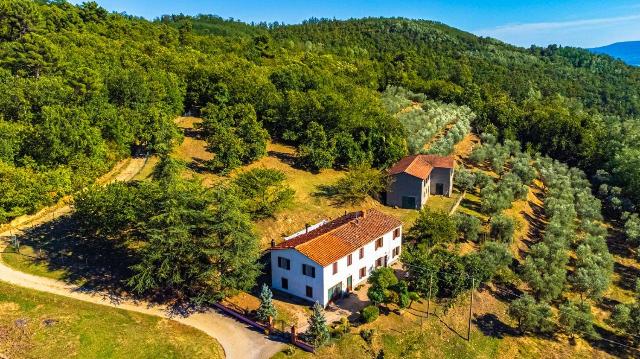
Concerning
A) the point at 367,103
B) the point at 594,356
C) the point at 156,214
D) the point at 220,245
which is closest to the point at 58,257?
the point at 156,214

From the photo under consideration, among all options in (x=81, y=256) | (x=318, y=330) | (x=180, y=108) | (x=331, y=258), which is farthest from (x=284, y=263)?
(x=180, y=108)

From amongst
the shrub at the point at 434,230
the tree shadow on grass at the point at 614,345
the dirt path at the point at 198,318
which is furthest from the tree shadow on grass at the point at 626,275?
the dirt path at the point at 198,318

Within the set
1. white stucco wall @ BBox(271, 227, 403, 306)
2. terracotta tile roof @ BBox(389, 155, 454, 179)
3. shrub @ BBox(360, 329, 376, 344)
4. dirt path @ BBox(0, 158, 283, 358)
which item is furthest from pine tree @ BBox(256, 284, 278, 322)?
terracotta tile roof @ BBox(389, 155, 454, 179)

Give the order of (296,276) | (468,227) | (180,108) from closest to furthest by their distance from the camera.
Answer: (296,276), (468,227), (180,108)

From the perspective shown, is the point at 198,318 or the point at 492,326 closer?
the point at 198,318

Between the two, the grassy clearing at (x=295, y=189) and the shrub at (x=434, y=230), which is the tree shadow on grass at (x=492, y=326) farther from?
the grassy clearing at (x=295, y=189)

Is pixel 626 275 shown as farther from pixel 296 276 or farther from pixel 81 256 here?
pixel 81 256
